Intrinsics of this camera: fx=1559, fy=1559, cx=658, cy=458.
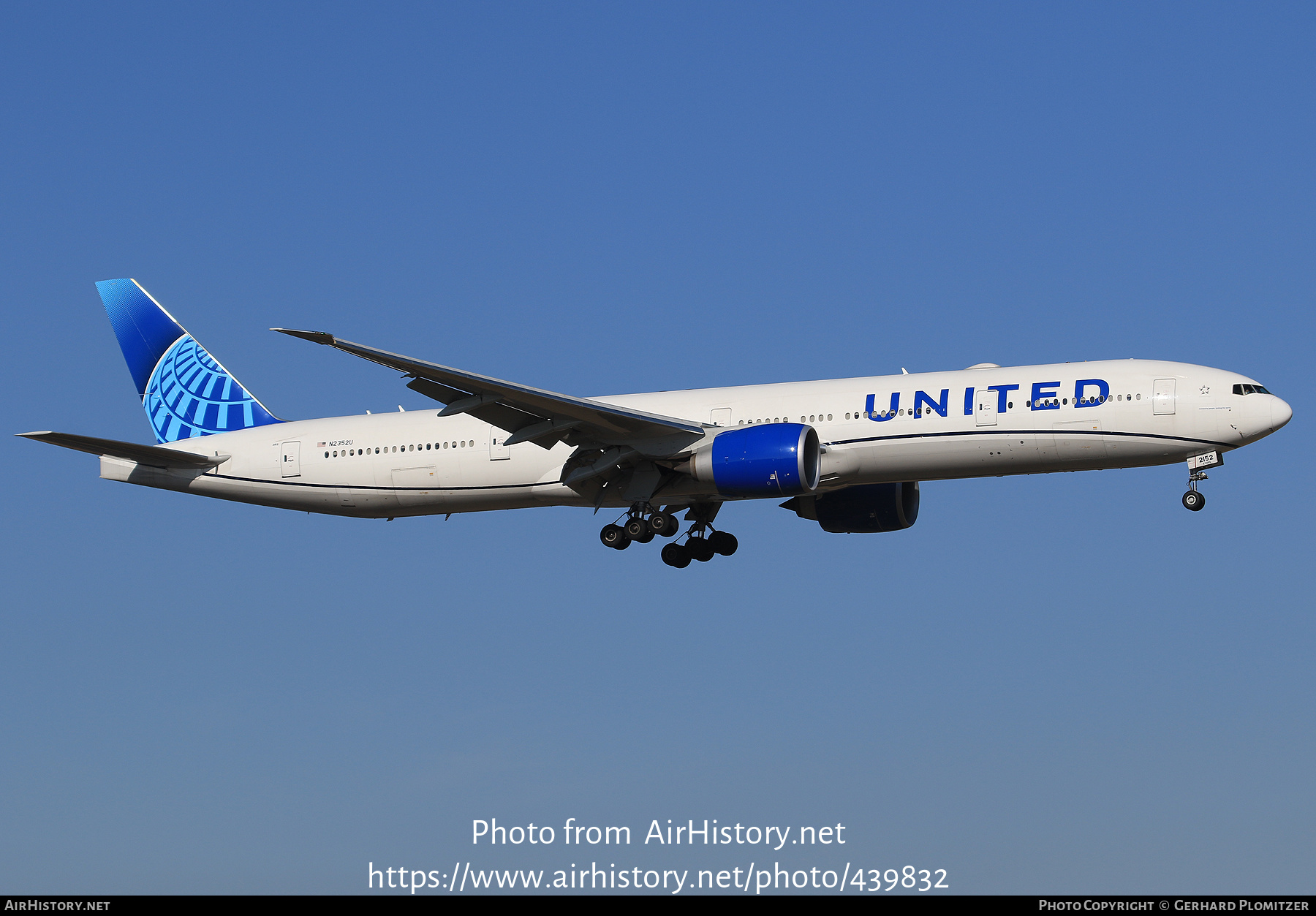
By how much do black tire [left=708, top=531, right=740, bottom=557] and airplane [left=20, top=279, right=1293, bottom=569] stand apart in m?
0.05

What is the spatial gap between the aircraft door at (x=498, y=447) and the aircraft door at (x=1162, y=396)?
1441 centimetres

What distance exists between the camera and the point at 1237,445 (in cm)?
3247

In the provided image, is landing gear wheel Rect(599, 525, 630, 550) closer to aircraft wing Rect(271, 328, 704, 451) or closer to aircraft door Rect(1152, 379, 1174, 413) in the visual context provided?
aircraft wing Rect(271, 328, 704, 451)

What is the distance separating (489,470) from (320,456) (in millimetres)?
4592

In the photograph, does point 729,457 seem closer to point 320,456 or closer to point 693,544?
point 693,544

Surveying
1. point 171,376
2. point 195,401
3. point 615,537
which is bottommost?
point 615,537

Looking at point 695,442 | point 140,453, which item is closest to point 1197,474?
point 695,442

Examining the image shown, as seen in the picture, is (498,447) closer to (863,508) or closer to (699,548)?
(699,548)

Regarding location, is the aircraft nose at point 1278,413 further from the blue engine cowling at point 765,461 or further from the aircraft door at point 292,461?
the aircraft door at point 292,461

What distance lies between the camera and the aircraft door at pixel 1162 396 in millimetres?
32531

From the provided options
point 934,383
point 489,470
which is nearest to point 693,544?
point 489,470

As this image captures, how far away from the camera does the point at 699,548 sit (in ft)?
128

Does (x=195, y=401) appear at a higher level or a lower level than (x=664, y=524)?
higher

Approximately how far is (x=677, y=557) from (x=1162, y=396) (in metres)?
12.6
